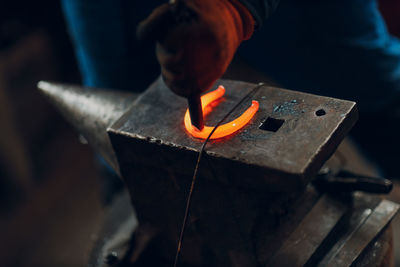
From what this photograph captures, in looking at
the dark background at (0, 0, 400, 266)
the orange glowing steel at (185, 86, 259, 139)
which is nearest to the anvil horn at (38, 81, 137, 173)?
the orange glowing steel at (185, 86, 259, 139)

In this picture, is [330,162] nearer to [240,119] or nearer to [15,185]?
[240,119]

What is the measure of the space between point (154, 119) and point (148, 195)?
17cm

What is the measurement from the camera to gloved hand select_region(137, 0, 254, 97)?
806 mm

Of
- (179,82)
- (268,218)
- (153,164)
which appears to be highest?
(179,82)

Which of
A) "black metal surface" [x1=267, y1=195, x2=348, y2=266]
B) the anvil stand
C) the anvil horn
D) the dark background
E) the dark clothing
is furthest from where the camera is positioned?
the dark background

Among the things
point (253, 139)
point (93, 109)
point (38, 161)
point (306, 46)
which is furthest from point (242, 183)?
point (38, 161)

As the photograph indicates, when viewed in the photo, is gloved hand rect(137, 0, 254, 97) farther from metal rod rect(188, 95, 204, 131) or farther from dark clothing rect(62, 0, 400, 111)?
dark clothing rect(62, 0, 400, 111)

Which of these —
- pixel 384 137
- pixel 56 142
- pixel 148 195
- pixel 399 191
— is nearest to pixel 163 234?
pixel 148 195

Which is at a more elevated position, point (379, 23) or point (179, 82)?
point (179, 82)

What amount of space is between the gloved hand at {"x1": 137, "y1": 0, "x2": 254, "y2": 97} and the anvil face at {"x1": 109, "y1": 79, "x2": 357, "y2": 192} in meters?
0.13

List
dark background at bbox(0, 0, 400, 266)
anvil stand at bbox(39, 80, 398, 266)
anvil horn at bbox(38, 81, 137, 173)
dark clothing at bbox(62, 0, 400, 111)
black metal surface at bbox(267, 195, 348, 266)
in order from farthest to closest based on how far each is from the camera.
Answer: dark background at bbox(0, 0, 400, 266) < dark clothing at bbox(62, 0, 400, 111) < anvil horn at bbox(38, 81, 137, 173) < black metal surface at bbox(267, 195, 348, 266) < anvil stand at bbox(39, 80, 398, 266)

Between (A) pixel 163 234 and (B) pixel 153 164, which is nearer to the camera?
(B) pixel 153 164

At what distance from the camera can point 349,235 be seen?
1108 millimetres

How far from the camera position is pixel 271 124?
39.6 inches
